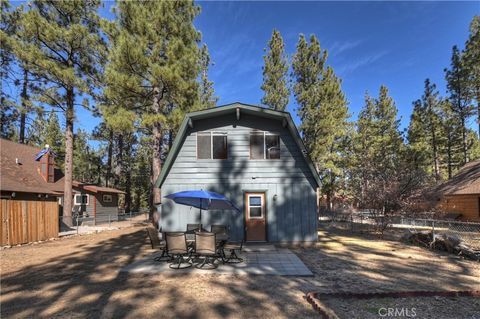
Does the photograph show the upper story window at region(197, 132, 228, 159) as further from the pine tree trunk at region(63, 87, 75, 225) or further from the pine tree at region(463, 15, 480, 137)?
the pine tree at region(463, 15, 480, 137)

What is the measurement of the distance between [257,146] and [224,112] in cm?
195

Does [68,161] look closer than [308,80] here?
Yes

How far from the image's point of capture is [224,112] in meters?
11.1

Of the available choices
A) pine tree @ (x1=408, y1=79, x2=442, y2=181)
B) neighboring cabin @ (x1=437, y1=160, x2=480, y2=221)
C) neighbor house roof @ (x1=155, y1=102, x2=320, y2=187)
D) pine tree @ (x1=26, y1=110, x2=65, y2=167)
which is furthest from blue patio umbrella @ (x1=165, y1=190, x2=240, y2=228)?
pine tree @ (x1=26, y1=110, x2=65, y2=167)

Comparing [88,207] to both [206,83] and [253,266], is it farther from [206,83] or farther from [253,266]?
[253,266]

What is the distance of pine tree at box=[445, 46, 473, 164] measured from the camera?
23344mm

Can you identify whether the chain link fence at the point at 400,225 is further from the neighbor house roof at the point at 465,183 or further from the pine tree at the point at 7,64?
the pine tree at the point at 7,64

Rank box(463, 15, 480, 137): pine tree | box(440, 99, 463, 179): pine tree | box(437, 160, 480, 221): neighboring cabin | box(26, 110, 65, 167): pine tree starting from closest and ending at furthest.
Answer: box(463, 15, 480, 137): pine tree → box(437, 160, 480, 221): neighboring cabin → box(440, 99, 463, 179): pine tree → box(26, 110, 65, 167): pine tree

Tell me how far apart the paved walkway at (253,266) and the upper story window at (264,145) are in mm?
3939

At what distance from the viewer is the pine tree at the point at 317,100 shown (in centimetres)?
2448

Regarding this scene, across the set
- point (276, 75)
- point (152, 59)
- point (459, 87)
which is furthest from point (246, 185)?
point (459, 87)

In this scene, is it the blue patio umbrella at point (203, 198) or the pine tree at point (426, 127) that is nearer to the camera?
the blue patio umbrella at point (203, 198)

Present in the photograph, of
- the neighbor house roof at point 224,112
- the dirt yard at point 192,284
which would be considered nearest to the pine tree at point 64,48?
the neighbor house roof at point 224,112

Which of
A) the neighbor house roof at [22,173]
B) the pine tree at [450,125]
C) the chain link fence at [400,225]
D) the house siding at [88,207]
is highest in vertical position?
the pine tree at [450,125]
